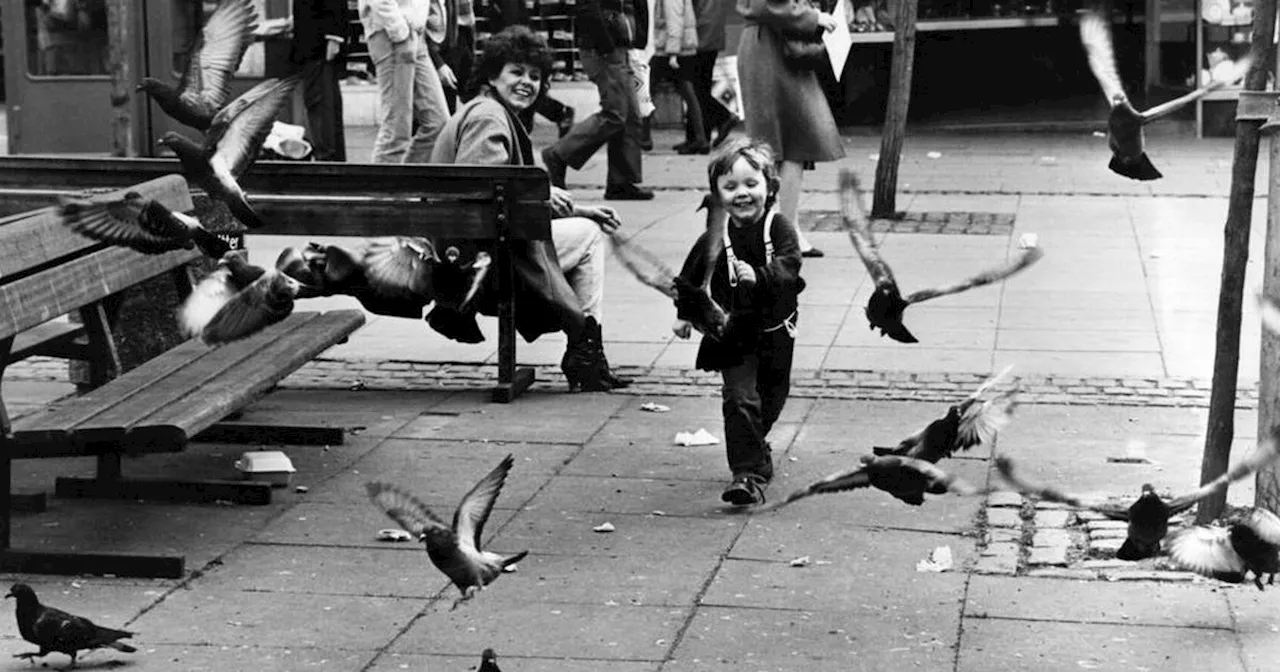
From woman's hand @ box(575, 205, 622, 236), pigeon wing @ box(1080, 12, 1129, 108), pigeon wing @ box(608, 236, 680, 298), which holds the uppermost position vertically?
pigeon wing @ box(1080, 12, 1129, 108)

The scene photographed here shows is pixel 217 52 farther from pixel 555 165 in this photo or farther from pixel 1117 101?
pixel 555 165

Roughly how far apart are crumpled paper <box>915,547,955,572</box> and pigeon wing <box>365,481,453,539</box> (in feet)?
4.91

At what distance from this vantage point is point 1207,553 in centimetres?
543

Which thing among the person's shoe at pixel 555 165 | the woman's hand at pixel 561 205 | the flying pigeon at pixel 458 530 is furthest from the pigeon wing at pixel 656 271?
the person's shoe at pixel 555 165

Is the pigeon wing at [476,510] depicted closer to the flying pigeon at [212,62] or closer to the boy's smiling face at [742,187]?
the boy's smiling face at [742,187]

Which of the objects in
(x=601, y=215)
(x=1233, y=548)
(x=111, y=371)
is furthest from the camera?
(x=601, y=215)

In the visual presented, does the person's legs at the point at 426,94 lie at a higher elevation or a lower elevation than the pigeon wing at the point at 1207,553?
higher

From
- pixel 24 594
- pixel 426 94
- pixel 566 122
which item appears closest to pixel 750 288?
pixel 24 594

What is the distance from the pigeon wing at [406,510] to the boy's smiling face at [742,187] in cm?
192

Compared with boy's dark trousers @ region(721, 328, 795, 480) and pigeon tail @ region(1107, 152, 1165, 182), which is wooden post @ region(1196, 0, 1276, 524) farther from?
boy's dark trousers @ region(721, 328, 795, 480)

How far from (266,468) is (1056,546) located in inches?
→ 108

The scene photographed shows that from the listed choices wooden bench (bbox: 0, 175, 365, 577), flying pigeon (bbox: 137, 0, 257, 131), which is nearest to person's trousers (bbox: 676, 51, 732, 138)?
wooden bench (bbox: 0, 175, 365, 577)

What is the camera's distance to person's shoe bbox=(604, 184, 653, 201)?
14891 mm

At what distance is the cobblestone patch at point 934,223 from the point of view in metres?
13.2
